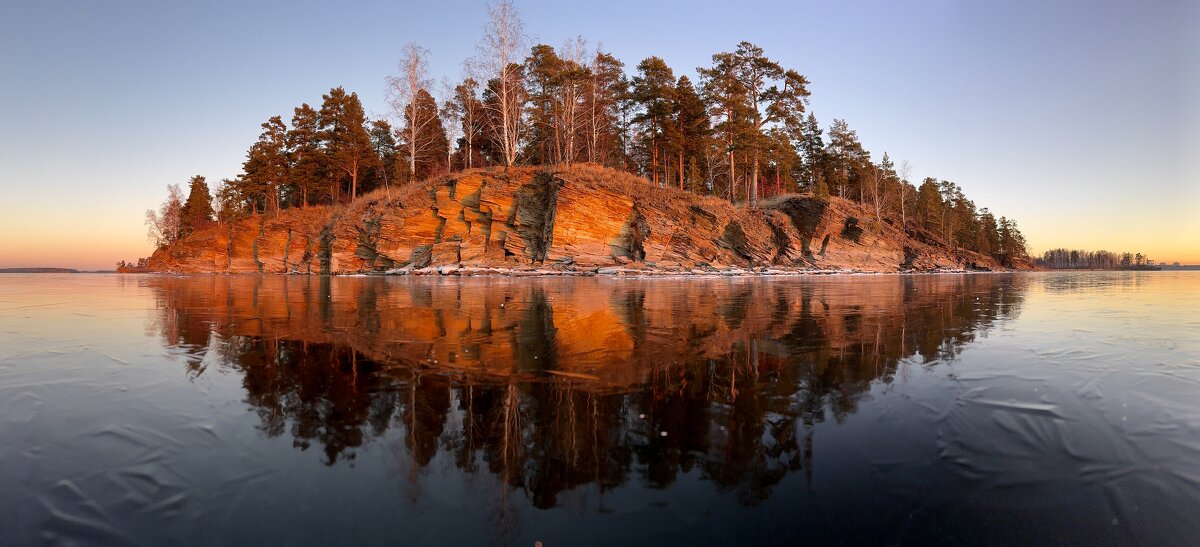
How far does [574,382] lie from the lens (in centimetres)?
475

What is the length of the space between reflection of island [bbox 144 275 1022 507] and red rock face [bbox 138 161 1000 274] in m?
22.2

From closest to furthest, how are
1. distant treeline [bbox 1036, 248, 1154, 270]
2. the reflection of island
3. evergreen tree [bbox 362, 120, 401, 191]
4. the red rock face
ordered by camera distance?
the reflection of island < the red rock face < evergreen tree [bbox 362, 120, 401, 191] < distant treeline [bbox 1036, 248, 1154, 270]

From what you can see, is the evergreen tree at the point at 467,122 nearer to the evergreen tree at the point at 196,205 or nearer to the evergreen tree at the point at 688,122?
the evergreen tree at the point at 688,122

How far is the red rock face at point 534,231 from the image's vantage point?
32.1m

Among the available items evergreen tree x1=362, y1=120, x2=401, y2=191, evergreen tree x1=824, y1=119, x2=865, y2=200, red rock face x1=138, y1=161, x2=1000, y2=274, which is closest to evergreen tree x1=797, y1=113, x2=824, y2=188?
evergreen tree x1=824, y1=119, x2=865, y2=200

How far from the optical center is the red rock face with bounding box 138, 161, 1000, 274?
32062 mm

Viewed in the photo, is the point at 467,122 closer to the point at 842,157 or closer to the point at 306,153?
the point at 306,153

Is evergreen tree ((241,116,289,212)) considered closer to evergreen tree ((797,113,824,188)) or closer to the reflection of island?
the reflection of island

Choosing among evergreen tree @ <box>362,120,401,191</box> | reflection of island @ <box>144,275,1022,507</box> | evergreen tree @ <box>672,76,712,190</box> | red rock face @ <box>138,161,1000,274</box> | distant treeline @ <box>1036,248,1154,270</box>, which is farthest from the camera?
distant treeline @ <box>1036,248,1154,270</box>

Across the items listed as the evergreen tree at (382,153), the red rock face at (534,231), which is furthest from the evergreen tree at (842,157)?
the evergreen tree at (382,153)

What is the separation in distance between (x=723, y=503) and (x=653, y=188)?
36379 mm

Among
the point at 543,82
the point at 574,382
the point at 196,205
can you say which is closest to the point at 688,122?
the point at 543,82

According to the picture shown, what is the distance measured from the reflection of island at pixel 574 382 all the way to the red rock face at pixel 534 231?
2217cm

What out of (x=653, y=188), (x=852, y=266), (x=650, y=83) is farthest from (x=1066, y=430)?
(x=852, y=266)
